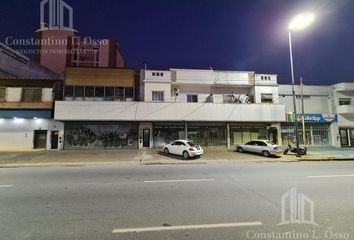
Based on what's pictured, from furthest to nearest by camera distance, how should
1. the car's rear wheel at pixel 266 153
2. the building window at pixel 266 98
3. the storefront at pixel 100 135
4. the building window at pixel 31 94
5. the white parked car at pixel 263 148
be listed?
the building window at pixel 266 98 → the building window at pixel 31 94 → the storefront at pixel 100 135 → the car's rear wheel at pixel 266 153 → the white parked car at pixel 263 148

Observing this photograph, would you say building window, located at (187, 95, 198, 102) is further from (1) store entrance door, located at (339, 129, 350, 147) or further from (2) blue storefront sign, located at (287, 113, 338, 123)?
(1) store entrance door, located at (339, 129, 350, 147)

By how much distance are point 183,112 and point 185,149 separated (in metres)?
7.04

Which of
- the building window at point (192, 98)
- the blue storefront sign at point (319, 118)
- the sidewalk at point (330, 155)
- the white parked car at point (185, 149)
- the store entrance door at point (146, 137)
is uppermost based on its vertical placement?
the building window at point (192, 98)

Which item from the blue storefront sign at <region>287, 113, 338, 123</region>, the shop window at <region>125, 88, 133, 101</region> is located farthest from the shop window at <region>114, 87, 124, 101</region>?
the blue storefront sign at <region>287, 113, 338, 123</region>

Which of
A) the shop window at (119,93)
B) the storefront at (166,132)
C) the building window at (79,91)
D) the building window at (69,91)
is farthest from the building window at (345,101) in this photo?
the building window at (69,91)

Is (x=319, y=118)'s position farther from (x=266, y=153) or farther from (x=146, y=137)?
(x=146, y=137)

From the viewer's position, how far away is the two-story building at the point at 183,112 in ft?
67.5

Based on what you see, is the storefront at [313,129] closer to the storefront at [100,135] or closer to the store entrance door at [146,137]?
the store entrance door at [146,137]

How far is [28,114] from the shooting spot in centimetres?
2017

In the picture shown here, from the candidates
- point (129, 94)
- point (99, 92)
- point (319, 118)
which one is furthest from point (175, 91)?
point (319, 118)

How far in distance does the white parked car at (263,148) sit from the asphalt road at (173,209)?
27.3 feet

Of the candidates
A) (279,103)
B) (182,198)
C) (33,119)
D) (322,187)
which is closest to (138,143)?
(33,119)

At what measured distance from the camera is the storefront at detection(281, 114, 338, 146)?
936 inches

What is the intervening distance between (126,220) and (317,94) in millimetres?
30596
